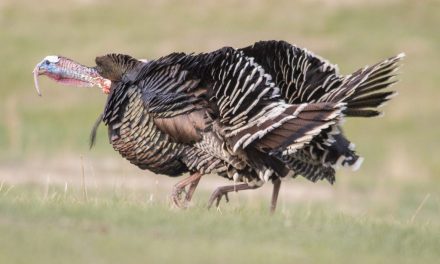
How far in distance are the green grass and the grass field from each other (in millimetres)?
17

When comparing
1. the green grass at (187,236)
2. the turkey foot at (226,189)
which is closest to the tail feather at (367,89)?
the turkey foot at (226,189)

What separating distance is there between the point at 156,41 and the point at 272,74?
2327 centimetres

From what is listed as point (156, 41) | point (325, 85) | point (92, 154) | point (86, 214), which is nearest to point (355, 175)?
point (92, 154)

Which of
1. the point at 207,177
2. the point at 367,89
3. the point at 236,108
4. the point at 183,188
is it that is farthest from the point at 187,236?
the point at 207,177

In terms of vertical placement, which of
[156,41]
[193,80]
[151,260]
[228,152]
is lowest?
[151,260]

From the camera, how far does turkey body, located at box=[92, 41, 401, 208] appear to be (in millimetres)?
9789

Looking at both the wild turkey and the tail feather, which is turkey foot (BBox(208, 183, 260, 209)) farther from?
the tail feather

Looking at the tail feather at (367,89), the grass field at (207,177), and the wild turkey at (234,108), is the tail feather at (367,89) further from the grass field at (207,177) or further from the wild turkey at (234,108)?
the grass field at (207,177)

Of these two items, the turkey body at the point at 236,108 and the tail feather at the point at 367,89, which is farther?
the tail feather at the point at 367,89

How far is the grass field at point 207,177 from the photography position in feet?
24.3

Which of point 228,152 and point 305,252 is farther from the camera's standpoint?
point 228,152

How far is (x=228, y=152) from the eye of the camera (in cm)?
996

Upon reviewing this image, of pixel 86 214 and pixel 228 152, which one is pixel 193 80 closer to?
pixel 228 152

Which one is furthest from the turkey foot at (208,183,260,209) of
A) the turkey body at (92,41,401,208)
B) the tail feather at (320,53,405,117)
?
the tail feather at (320,53,405,117)
